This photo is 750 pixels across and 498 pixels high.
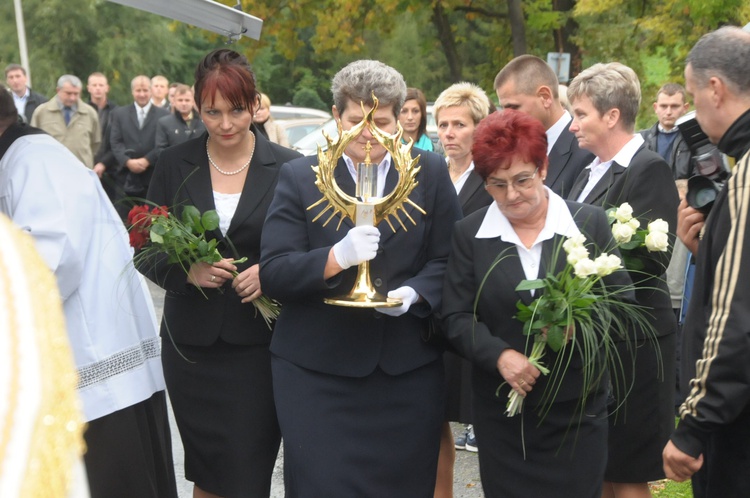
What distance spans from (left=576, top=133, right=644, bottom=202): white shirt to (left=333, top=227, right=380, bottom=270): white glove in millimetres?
1438

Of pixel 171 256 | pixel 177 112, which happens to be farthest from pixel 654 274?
pixel 177 112

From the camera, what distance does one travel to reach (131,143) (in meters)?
14.1

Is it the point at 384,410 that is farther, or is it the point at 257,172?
the point at 257,172

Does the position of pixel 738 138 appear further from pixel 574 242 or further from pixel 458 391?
pixel 458 391

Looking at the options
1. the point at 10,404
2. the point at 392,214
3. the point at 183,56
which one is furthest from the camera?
the point at 183,56

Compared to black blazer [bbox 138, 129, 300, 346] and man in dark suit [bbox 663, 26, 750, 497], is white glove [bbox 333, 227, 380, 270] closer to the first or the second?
black blazer [bbox 138, 129, 300, 346]

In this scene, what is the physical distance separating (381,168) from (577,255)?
950mm

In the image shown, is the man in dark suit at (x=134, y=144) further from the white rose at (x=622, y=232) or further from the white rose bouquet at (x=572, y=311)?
the white rose bouquet at (x=572, y=311)

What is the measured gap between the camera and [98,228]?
14.0 feet

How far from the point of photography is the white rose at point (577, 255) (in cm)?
364

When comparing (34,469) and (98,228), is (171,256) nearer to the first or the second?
(98,228)

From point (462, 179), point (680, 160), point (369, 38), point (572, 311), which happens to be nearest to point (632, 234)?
point (572, 311)

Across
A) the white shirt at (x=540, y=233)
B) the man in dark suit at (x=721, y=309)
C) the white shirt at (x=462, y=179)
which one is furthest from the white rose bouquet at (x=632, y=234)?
the white shirt at (x=462, y=179)

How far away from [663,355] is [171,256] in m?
2.19
